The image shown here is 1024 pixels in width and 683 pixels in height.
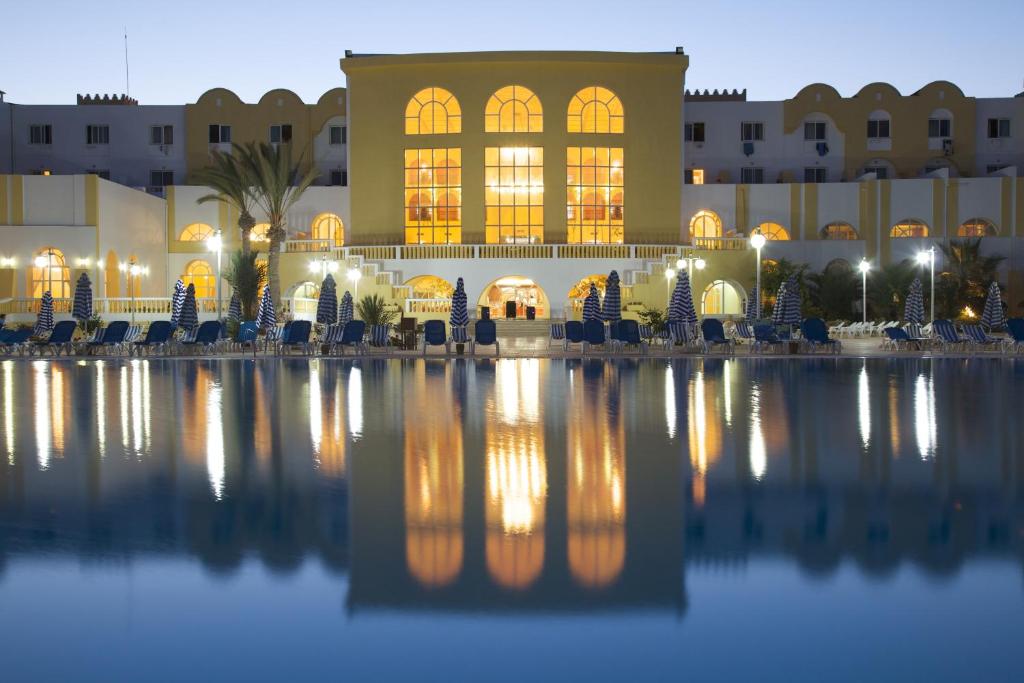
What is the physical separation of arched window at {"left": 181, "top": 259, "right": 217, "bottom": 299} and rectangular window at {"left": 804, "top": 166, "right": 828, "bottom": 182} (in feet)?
80.6

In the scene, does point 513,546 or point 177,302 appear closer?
point 513,546

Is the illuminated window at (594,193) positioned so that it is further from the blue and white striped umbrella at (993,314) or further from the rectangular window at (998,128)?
the blue and white striped umbrella at (993,314)

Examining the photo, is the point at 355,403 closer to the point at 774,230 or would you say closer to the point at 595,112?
the point at 595,112

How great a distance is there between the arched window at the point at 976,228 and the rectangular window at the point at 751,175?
26.9 feet

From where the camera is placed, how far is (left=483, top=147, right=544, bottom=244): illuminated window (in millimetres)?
42781

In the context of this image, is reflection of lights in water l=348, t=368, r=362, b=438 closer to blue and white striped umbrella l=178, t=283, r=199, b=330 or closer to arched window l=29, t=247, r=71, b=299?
blue and white striped umbrella l=178, t=283, r=199, b=330

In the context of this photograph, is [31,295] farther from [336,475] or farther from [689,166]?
[336,475]

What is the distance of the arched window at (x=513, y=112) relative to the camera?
1684 inches

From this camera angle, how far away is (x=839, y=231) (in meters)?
44.0

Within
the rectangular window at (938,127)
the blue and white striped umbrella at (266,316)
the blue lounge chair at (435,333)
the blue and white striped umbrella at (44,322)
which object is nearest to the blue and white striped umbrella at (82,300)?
the blue and white striped umbrella at (44,322)

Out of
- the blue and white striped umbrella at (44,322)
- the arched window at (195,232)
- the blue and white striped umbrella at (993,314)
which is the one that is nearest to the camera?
the blue and white striped umbrella at (44,322)

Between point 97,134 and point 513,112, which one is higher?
point 97,134

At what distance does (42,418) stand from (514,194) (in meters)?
31.5

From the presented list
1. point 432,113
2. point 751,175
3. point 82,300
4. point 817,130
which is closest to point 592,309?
point 82,300
